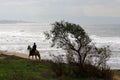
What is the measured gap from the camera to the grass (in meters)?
20.4

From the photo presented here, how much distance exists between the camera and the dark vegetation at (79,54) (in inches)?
971

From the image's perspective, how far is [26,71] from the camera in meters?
23.6

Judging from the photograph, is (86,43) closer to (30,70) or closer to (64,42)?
(64,42)

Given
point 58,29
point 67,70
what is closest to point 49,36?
point 58,29

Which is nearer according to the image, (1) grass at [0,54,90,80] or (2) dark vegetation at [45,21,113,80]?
(1) grass at [0,54,90,80]

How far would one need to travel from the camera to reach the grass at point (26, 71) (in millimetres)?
20394

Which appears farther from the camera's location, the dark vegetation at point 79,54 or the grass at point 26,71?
the dark vegetation at point 79,54

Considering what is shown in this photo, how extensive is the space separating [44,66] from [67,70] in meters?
2.61

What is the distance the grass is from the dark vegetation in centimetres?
103

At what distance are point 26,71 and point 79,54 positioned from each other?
369cm

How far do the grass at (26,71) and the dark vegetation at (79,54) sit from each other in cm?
103

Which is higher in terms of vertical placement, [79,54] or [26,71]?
[79,54]

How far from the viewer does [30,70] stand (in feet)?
79.9

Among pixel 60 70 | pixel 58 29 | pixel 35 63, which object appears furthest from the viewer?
pixel 35 63
